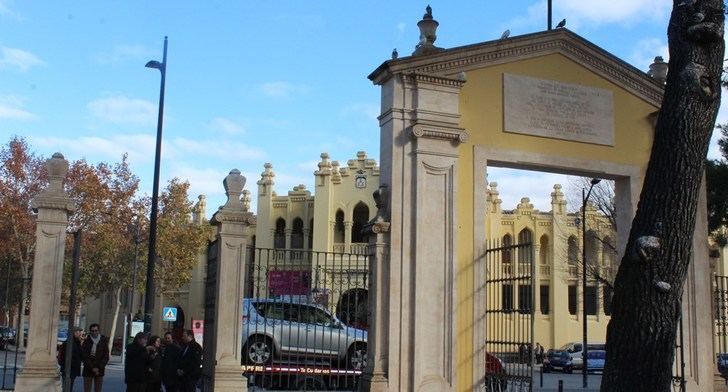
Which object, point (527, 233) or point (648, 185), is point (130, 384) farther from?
point (527, 233)

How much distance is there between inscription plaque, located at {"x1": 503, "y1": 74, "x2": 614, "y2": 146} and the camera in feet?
44.6

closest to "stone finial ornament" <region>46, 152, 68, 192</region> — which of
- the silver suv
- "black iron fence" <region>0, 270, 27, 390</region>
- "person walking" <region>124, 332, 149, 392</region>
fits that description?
"black iron fence" <region>0, 270, 27, 390</region>

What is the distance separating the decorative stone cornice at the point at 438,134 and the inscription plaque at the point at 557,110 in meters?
0.90

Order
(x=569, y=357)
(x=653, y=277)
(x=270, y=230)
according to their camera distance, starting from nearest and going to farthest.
→ 1. (x=653, y=277)
2. (x=569, y=357)
3. (x=270, y=230)

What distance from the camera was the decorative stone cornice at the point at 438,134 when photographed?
41.6 ft

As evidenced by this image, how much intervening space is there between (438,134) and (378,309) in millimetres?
2797

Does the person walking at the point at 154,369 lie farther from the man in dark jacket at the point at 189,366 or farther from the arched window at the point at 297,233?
the arched window at the point at 297,233

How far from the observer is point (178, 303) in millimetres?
48562

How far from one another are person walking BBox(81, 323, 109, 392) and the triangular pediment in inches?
259

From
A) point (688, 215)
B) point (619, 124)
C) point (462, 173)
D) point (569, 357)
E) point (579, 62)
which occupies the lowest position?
point (569, 357)

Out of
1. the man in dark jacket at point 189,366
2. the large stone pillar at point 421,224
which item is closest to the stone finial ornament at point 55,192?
the man in dark jacket at point 189,366

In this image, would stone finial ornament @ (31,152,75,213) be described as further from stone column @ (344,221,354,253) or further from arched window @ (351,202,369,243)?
arched window @ (351,202,369,243)

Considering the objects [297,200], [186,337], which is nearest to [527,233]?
[297,200]

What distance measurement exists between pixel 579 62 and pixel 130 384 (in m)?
9.19
